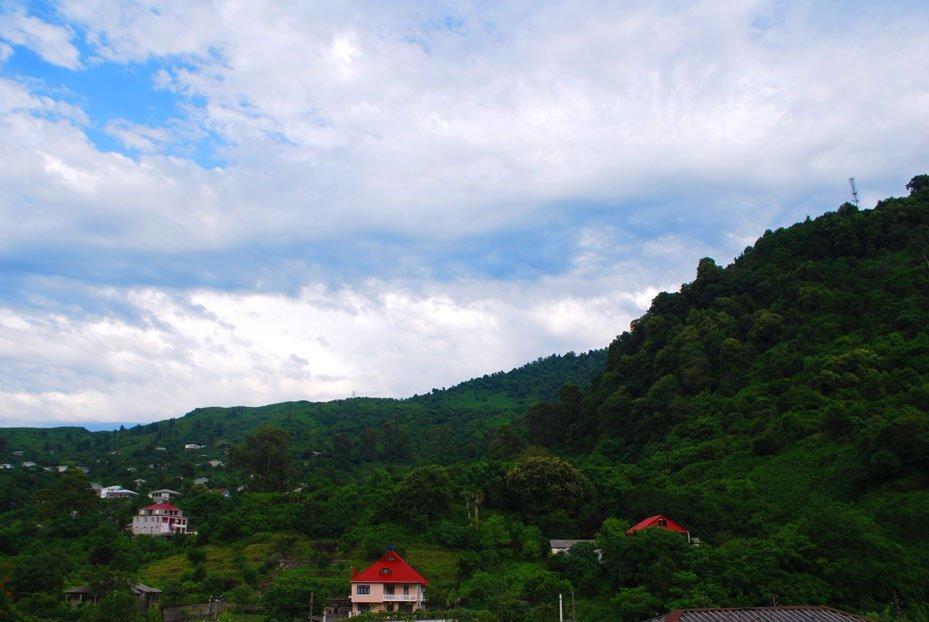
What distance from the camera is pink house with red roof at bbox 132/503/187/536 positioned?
60.2 m

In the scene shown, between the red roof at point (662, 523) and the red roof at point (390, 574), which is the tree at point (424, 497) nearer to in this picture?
the red roof at point (390, 574)

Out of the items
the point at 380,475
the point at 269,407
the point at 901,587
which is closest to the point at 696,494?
the point at 901,587

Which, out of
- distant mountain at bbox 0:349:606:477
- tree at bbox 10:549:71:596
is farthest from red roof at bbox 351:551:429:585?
distant mountain at bbox 0:349:606:477

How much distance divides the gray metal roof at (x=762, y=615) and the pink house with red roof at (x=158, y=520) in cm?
5373

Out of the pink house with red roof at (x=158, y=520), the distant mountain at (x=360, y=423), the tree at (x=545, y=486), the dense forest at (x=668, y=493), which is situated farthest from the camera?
the distant mountain at (x=360, y=423)

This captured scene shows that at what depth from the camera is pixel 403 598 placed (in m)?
32.5

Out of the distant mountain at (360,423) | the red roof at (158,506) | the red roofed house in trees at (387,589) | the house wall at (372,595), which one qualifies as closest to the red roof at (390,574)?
the red roofed house in trees at (387,589)

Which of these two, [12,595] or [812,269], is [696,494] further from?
[12,595]

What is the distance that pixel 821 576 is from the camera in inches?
996

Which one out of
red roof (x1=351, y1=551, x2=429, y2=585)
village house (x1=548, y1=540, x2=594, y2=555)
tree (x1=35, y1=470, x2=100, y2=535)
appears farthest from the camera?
tree (x1=35, y1=470, x2=100, y2=535)

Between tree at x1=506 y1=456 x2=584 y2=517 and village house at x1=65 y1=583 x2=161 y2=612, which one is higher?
tree at x1=506 y1=456 x2=584 y2=517

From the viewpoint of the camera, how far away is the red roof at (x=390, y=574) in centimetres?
3238

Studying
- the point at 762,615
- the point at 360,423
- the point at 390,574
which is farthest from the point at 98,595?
the point at 360,423

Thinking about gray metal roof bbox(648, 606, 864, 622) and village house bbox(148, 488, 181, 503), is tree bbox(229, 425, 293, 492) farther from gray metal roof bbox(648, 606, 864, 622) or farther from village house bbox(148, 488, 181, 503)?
gray metal roof bbox(648, 606, 864, 622)
